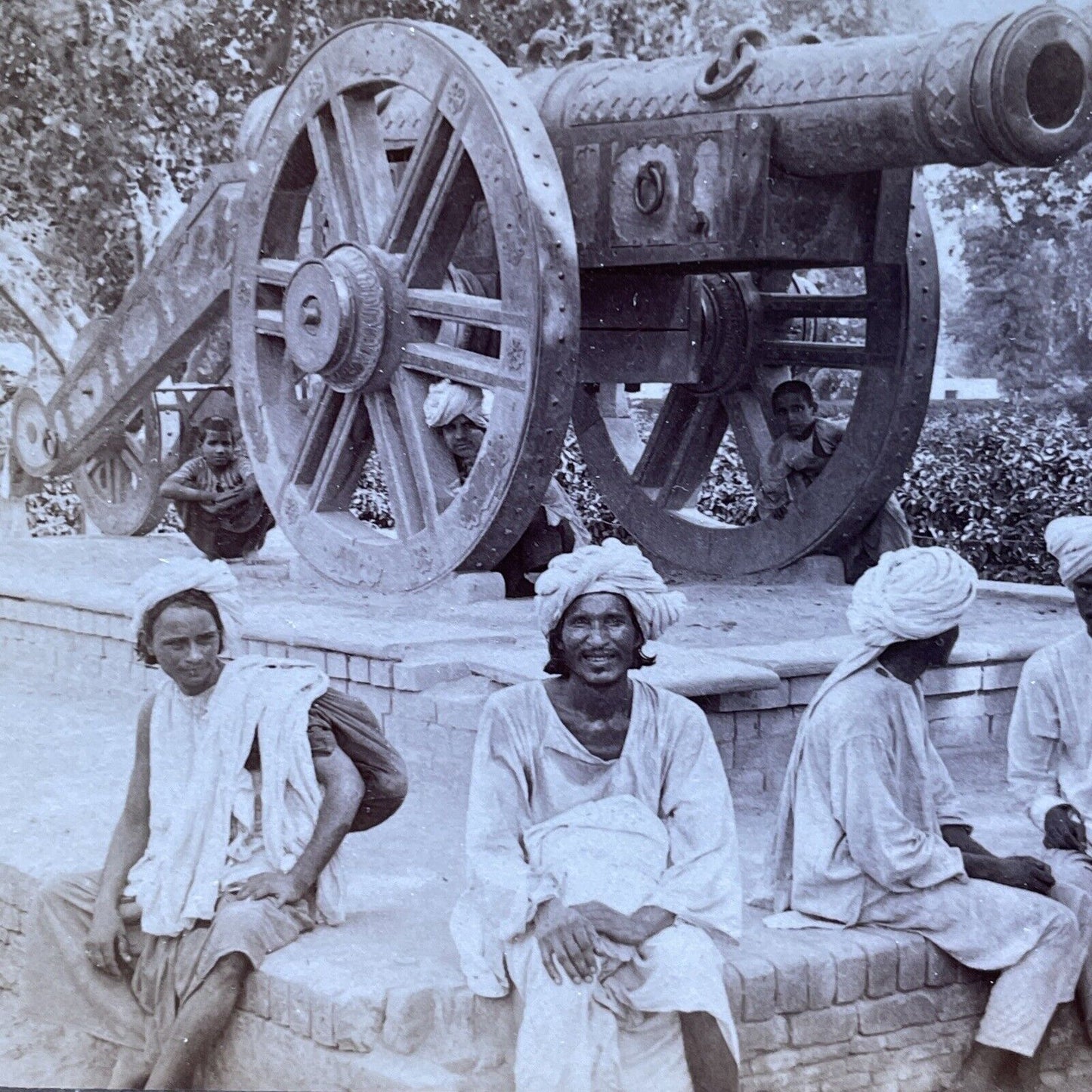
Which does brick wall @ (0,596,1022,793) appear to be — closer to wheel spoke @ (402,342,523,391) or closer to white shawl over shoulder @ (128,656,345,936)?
wheel spoke @ (402,342,523,391)

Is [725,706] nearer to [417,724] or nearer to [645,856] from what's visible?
[417,724]

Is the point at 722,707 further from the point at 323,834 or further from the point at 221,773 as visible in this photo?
the point at 221,773

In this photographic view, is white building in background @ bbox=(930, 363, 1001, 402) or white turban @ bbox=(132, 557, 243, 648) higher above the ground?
white building in background @ bbox=(930, 363, 1001, 402)

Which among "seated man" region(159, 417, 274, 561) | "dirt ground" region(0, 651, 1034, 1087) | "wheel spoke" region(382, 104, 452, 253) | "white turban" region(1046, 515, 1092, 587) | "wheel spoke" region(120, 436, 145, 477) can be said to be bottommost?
"dirt ground" region(0, 651, 1034, 1087)

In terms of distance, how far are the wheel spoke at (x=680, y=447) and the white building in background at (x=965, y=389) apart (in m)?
2.33

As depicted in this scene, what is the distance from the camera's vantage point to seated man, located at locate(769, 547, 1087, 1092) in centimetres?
376

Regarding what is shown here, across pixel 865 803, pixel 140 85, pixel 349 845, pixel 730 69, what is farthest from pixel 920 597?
pixel 140 85

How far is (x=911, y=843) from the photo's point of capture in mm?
3783

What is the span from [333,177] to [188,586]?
3.18 meters

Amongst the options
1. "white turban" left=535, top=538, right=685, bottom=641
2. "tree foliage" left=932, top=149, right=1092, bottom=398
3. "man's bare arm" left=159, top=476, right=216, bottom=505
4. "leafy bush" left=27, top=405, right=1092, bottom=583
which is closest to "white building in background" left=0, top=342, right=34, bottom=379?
"man's bare arm" left=159, top=476, right=216, bottom=505

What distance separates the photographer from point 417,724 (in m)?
5.35

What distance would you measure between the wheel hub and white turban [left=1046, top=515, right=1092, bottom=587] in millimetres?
2764

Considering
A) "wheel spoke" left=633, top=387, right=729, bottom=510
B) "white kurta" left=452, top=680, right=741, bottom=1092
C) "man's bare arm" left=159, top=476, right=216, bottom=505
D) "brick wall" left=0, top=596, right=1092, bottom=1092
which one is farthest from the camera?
"wheel spoke" left=633, top=387, right=729, bottom=510

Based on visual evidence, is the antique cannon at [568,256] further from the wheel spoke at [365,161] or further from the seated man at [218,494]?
the seated man at [218,494]
